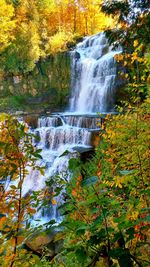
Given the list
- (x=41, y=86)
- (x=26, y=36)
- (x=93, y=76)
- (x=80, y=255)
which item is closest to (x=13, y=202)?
(x=80, y=255)

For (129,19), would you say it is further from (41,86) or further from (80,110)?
(41,86)

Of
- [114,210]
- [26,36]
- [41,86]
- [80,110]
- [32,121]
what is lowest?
[32,121]

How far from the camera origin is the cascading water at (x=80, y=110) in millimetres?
9336

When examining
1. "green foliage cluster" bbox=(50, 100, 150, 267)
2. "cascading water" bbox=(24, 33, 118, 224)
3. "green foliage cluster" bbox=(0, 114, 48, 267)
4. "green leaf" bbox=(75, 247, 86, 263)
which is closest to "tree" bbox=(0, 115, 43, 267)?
"green foliage cluster" bbox=(0, 114, 48, 267)

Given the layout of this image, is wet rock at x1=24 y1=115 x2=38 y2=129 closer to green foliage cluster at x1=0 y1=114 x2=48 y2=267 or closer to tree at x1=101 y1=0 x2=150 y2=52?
tree at x1=101 y1=0 x2=150 y2=52

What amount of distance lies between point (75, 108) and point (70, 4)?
1405 centimetres

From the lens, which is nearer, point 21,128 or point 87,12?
point 21,128

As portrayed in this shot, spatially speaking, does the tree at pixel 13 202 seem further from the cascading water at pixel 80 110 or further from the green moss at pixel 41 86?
the green moss at pixel 41 86

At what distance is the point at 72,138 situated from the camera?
33.7 feet

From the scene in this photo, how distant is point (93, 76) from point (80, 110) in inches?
85.9

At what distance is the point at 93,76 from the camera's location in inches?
607

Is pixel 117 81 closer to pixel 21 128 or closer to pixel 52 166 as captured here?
pixel 52 166

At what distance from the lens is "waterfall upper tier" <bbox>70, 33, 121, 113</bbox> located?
13891 millimetres

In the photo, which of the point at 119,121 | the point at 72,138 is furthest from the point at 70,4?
the point at 119,121
